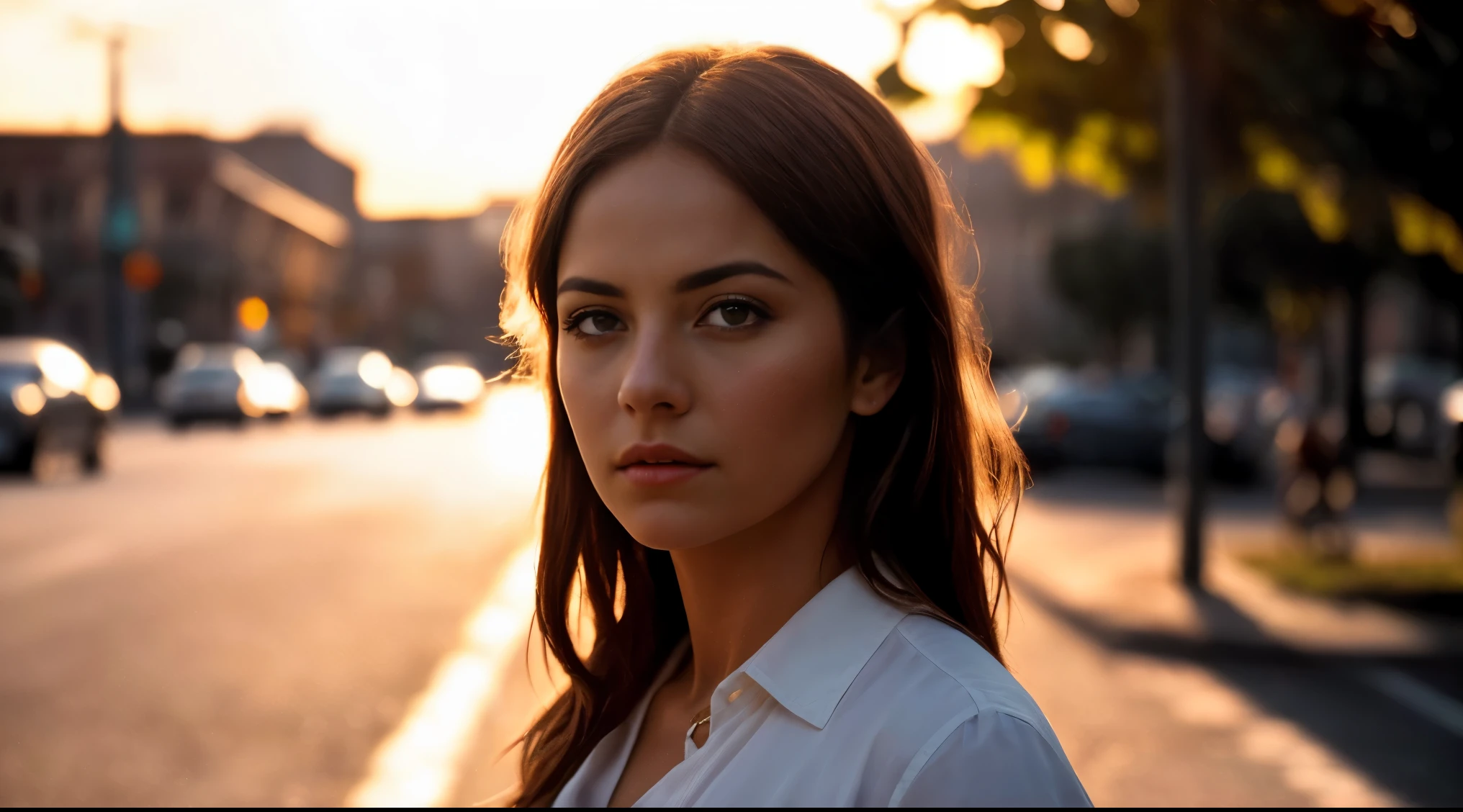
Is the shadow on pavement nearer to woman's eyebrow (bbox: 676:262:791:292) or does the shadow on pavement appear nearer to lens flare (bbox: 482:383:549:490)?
lens flare (bbox: 482:383:549:490)

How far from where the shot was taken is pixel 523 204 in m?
2.36

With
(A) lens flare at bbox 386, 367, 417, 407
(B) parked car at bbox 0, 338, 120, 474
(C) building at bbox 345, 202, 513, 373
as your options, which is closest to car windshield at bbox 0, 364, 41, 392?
(B) parked car at bbox 0, 338, 120, 474

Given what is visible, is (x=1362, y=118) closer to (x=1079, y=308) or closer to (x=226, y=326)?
(x=1079, y=308)

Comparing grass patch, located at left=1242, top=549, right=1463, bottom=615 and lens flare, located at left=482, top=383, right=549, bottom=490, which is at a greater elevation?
grass patch, located at left=1242, top=549, right=1463, bottom=615

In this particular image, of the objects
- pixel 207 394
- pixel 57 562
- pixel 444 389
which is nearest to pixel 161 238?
pixel 444 389

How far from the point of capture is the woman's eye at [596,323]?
1.78 m

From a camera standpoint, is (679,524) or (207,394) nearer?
(679,524)

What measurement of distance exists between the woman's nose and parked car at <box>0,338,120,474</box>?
18658 millimetres

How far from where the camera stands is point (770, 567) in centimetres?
184

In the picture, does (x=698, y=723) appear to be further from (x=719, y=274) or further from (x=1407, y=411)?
(x=1407, y=411)

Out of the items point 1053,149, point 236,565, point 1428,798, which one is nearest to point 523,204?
point 1428,798

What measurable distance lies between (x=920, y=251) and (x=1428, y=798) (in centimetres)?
481

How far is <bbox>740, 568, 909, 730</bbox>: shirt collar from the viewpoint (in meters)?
1.53

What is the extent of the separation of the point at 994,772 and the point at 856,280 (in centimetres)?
61
